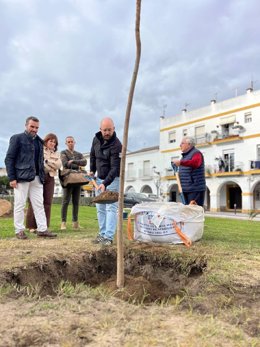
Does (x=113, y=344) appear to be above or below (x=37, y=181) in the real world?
below

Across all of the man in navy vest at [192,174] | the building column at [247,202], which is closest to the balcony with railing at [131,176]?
the building column at [247,202]

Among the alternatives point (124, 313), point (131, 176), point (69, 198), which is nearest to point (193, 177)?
point (69, 198)

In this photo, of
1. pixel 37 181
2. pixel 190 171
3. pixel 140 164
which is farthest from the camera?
pixel 140 164

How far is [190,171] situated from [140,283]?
10.2ft

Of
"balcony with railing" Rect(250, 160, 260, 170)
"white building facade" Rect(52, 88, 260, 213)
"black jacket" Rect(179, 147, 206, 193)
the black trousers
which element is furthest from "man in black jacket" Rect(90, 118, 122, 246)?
"balcony with railing" Rect(250, 160, 260, 170)

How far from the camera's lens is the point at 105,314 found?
84.0 inches

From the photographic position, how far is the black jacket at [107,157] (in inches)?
190

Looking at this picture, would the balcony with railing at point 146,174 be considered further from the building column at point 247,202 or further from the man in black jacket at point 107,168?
the man in black jacket at point 107,168

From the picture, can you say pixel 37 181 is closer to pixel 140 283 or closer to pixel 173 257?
pixel 173 257

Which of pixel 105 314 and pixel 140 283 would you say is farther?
pixel 140 283

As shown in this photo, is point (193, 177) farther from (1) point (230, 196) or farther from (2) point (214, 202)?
(1) point (230, 196)

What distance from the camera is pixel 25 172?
17.1 ft

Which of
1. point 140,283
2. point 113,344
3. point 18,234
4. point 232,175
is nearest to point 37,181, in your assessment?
point 18,234

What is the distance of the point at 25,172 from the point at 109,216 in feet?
4.81
